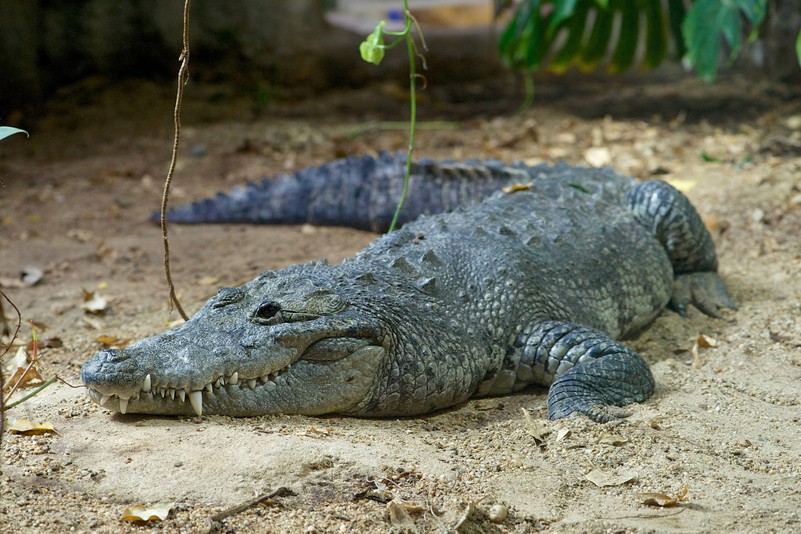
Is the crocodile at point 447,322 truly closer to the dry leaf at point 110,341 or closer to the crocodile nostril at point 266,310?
the crocodile nostril at point 266,310

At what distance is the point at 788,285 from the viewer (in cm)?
504

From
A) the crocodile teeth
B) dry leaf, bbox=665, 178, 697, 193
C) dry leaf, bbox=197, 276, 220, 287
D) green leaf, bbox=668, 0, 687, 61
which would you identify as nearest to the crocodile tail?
dry leaf, bbox=197, 276, 220, 287

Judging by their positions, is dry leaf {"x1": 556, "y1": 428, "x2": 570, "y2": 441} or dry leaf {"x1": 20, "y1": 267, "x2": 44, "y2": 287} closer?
dry leaf {"x1": 556, "y1": 428, "x2": 570, "y2": 441}

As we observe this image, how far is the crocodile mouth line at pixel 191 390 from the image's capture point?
3059 mm

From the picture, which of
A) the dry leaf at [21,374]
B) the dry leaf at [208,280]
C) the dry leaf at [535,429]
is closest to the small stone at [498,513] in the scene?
the dry leaf at [535,429]

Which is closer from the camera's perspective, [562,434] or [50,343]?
[562,434]

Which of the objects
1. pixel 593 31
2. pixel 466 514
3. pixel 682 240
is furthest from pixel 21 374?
pixel 593 31

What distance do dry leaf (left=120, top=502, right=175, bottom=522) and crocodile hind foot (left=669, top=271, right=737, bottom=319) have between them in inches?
140

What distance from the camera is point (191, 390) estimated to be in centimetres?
313

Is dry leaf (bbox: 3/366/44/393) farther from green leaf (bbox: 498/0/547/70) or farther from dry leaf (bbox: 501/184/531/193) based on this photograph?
green leaf (bbox: 498/0/547/70)

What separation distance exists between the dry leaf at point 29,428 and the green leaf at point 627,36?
7080 millimetres

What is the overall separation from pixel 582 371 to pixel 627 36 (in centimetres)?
587

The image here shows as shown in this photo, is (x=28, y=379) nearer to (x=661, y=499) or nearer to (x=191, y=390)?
(x=191, y=390)

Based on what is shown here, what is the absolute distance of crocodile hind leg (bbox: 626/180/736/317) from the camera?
16.6ft
